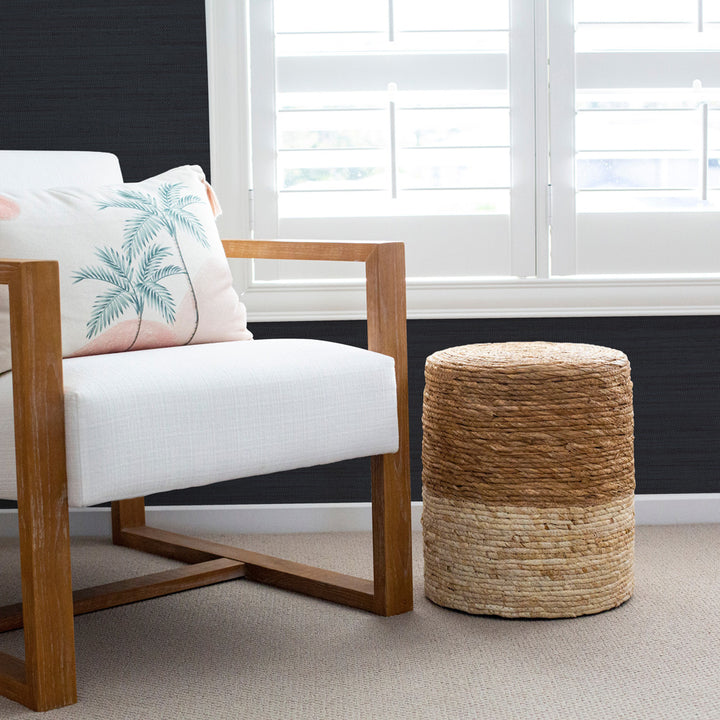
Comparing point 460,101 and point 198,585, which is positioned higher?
point 460,101

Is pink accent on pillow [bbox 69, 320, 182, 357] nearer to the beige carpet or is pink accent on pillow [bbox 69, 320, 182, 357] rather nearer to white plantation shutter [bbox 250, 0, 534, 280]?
the beige carpet

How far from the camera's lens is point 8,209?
5.48ft

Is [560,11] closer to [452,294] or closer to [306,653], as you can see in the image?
[452,294]

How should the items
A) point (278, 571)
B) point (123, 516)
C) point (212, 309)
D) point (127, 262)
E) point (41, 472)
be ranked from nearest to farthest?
point (41, 472)
point (127, 262)
point (212, 309)
point (278, 571)
point (123, 516)

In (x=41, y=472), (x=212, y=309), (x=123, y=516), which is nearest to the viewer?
(x=41, y=472)

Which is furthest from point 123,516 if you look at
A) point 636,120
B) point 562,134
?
point 636,120

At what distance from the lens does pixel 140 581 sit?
1937 mm

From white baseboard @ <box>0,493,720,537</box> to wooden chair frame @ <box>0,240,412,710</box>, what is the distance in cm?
12

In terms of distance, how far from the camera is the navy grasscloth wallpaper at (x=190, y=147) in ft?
7.76

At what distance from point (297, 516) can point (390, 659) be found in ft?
2.78

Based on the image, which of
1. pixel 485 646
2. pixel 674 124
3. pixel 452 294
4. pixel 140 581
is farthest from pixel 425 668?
pixel 674 124

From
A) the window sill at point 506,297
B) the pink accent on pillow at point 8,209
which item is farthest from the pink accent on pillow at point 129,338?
the window sill at point 506,297

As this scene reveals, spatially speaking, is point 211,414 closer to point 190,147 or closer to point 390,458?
point 390,458

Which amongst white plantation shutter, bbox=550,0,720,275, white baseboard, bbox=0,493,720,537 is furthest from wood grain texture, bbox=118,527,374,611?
white plantation shutter, bbox=550,0,720,275
